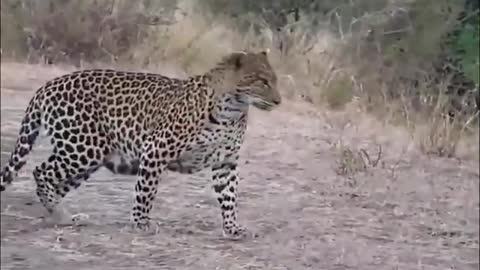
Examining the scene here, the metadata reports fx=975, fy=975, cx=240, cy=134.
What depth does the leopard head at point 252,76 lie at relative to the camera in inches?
58.3

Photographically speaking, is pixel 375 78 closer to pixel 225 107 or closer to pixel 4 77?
pixel 225 107

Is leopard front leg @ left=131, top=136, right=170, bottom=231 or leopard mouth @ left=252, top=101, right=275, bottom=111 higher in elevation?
leopard mouth @ left=252, top=101, right=275, bottom=111

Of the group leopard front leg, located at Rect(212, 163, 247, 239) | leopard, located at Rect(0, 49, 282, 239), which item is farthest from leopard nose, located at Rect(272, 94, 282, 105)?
leopard front leg, located at Rect(212, 163, 247, 239)

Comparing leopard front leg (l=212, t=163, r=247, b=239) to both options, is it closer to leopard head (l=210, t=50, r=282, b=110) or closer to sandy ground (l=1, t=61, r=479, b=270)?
sandy ground (l=1, t=61, r=479, b=270)

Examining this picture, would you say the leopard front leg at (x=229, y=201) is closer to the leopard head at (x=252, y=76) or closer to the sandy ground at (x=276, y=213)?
the sandy ground at (x=276, y=213)

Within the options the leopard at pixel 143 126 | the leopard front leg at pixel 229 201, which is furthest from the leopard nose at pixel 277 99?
the leopard front leg at pixel 229 201

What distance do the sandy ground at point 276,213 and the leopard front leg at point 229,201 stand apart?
0.04 feet

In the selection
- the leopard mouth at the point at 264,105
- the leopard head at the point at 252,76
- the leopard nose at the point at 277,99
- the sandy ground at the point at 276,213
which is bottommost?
the sandy ground at the point at 276,213

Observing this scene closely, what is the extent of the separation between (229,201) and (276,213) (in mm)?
81

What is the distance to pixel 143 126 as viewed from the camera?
5.07 ft

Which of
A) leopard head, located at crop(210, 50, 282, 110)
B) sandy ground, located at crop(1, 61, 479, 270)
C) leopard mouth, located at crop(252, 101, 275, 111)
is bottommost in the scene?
sandy ground, located at crop(1, 61, 479, 270)

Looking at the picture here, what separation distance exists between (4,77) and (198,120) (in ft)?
1.02

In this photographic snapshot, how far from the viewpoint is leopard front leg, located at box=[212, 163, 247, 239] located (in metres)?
1.50

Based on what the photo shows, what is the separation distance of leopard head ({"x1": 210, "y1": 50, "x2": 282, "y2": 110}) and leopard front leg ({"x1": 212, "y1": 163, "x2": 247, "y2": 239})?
0.41 feet
